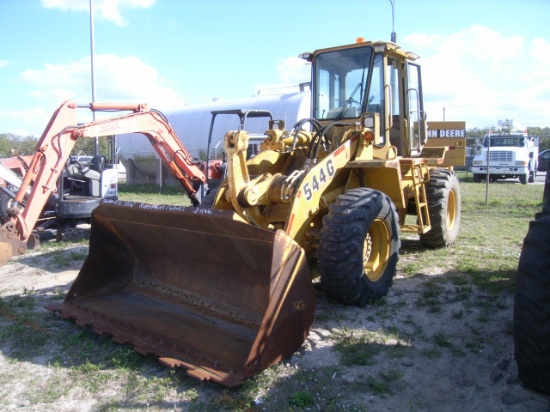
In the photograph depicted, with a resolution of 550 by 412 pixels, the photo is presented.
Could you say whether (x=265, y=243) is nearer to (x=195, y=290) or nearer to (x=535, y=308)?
(x=195, y=290)

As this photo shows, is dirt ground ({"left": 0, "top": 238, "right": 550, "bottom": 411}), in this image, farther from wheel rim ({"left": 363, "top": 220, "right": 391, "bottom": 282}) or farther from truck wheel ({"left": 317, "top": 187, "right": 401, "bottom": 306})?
wheel rim ({"left": 363, "top": 220, "right": 391, "bottom": 282})

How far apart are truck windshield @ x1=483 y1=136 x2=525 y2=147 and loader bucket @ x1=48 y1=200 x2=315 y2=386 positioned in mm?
19848

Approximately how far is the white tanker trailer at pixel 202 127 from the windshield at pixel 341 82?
10.3 meters

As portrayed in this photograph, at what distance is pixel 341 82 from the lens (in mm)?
6773

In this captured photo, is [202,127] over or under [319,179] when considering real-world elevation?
over

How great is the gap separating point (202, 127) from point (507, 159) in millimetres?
12960

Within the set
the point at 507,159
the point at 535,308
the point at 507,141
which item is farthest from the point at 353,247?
the point at 507,141

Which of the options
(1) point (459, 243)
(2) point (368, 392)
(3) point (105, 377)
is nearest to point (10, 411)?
(3) point (105, 377)

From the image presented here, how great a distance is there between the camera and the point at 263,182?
5207 mm

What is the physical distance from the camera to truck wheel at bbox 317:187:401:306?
4.83 metres

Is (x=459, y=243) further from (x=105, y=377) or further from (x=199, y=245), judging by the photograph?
(x=105, y=377)

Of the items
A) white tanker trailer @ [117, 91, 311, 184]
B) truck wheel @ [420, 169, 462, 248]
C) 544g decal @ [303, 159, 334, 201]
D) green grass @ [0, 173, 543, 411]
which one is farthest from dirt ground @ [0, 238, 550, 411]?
white tanker trailer @ [117, 91, 311, 184]

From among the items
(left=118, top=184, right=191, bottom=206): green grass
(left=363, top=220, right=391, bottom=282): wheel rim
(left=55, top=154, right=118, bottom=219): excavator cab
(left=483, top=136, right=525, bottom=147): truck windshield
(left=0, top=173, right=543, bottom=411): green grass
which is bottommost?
(left=0, top=173, right=543, bottom=411): green grass

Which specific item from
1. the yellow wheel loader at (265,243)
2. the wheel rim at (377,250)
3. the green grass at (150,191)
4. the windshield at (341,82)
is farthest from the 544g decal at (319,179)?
the green grass at (150,191)
